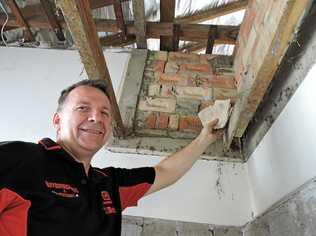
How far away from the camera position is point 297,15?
3.49 ft

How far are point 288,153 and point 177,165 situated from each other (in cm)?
51

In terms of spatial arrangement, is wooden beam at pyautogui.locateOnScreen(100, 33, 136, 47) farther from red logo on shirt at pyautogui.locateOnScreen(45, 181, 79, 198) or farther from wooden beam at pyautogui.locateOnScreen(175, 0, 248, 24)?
red logo on shirt at pyautogui.locateOnScreen(45, 181, 79, 198)

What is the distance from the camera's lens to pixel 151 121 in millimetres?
2076

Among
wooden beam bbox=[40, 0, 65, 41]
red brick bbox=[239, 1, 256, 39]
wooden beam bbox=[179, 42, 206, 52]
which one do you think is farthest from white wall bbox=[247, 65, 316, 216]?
wooden beam bbox=[179, 42, 206, 52]

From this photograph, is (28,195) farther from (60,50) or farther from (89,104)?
(60,50)

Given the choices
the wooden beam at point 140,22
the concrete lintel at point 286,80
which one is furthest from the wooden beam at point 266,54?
the wooden beam at point 140,22

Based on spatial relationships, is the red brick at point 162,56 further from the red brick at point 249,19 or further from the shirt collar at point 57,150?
the shirt collar at point 57,150

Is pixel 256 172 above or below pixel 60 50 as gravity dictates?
below

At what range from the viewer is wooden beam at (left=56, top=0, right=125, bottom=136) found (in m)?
1.08

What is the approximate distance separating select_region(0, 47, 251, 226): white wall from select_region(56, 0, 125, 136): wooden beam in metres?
0.65

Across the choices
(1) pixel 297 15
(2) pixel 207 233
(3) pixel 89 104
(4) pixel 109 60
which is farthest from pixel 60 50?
(1) pixel 297 15

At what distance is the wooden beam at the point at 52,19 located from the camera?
7.51 feet

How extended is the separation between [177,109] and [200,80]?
0.30 metres

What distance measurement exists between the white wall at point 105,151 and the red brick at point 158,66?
0.76ft
